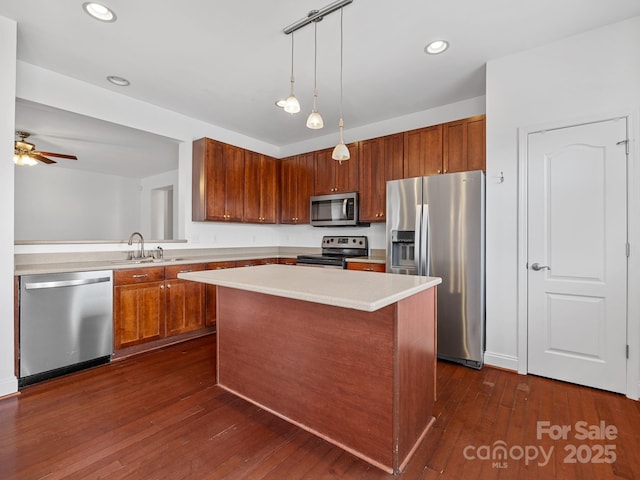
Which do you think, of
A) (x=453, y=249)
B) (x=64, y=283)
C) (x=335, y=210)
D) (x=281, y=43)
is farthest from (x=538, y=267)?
(x=64, y=283)

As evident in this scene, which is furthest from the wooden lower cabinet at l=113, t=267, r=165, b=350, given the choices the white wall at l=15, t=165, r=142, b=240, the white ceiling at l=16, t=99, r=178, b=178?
the white wall at l=15, t=165, r=142, b=240

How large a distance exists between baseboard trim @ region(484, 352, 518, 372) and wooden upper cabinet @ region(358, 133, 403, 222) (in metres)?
1.88

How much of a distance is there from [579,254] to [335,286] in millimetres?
2158

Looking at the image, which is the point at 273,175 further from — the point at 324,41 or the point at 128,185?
the point at 128,185

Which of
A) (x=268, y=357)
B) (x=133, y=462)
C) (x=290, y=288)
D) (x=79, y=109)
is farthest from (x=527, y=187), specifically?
(x=79, y=109)

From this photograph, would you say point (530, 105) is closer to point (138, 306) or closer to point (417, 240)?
point (417, 240)

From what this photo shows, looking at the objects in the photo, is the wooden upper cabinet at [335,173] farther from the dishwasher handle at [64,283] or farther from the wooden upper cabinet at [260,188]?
the dishwasher handle at [64,283]

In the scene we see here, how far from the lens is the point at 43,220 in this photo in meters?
6.79

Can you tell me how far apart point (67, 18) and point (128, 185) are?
6621 millimetres

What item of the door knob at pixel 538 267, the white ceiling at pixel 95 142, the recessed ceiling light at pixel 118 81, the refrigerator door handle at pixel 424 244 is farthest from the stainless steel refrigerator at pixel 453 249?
the white ceiling at pixel 95 142

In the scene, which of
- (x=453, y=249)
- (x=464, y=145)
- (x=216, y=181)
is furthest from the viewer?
(x=216, y=181)

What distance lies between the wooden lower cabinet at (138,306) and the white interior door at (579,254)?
141 inches

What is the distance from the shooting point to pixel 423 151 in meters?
3.52

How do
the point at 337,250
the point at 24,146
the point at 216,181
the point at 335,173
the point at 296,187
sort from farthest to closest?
the point at 296,187 → the point at 337,250 → the point at 335,173 → the point at 24,146 → the point at 216,181
